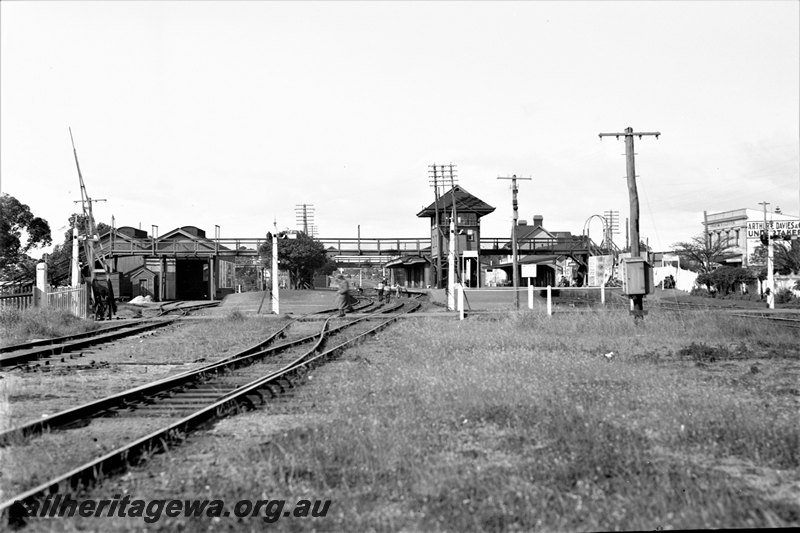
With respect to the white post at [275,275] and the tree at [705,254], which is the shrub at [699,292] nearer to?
the tree at [705,254]

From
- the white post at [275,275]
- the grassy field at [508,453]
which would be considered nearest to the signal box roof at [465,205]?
the white post at [275,275]

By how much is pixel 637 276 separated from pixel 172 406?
606 inches

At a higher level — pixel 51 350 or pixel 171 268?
pixel 171 268

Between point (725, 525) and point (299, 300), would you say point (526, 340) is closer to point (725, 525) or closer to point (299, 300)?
point (725, 525)

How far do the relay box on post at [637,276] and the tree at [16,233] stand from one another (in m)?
31.4

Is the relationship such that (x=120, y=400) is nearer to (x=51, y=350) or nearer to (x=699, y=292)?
(x=51, y=350)

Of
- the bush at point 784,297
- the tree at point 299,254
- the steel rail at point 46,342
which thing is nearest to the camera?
the steel rail at point 46,342

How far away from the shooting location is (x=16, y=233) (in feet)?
138

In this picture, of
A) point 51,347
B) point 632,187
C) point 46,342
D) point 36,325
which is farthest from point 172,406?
point 632,187

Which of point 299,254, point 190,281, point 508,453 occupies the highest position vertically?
point 299,254

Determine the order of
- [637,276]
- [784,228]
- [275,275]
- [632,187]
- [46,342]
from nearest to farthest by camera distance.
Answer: [46,342]
[637,276]
[632,187]
[275,275]
[784,228]

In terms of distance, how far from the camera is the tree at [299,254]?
197 ft

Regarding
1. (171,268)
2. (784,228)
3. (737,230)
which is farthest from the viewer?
(737,230)

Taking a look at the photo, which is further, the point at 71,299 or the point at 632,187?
the point at 71,299
